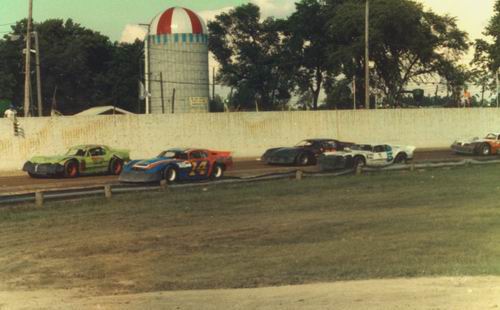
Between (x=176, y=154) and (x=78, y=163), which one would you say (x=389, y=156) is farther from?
(x=78, y=163)

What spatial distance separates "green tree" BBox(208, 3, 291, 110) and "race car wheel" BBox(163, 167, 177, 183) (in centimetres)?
6114

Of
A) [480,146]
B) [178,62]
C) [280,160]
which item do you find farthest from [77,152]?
[178,62]

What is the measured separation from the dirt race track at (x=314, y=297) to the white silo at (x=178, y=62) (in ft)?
136

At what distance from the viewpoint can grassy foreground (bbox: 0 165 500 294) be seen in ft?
32.0

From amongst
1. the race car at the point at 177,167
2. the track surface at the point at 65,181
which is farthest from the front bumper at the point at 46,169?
the race car at the point at 177,167

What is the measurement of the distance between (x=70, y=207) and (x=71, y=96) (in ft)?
Answer: 224

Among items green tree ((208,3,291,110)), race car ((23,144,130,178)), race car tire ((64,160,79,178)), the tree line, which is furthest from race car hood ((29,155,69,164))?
green tree ((208,3,291,110))

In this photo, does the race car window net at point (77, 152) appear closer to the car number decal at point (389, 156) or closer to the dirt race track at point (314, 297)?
the car number decal at point (389, 156)

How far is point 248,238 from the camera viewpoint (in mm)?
13289

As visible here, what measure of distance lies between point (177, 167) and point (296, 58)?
59.1m

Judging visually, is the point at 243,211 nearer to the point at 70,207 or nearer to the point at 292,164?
the point at 70,207

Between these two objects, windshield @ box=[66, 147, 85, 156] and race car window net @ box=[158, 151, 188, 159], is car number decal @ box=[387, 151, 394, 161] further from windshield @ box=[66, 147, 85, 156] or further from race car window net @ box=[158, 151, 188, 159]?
windshield @ box=[66, 147, 85, 156]

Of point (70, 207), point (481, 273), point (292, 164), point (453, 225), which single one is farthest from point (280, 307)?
point (292, 164)

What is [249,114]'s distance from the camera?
40719 mm
